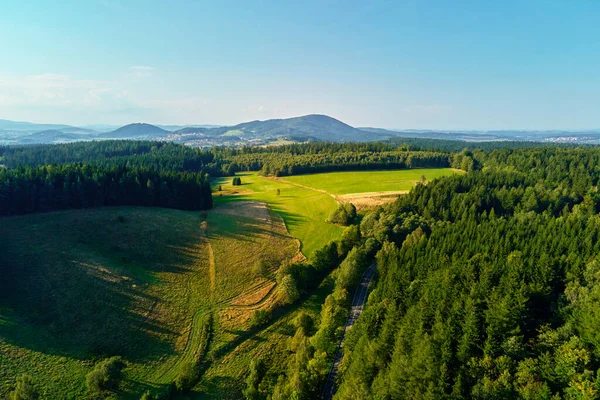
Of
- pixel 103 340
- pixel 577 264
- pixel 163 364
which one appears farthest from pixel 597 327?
pixel 103 340

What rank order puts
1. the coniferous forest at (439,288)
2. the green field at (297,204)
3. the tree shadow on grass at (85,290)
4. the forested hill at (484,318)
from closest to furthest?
the forested hill at (484,318) → the coniferous forest at (439,288) → the tree shadow on grass at (85,290) → the green field at (297,204)

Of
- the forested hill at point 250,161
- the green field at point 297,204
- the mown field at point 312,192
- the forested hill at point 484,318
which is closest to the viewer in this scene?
the forested hill at point 484,318

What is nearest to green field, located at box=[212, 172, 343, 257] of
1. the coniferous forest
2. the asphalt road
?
the coniferous forest

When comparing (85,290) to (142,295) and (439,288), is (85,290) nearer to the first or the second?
(142,295)

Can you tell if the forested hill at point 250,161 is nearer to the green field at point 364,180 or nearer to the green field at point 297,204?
the green field at point 364,180

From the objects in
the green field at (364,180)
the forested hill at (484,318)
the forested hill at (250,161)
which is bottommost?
the forested hill at (484,318)

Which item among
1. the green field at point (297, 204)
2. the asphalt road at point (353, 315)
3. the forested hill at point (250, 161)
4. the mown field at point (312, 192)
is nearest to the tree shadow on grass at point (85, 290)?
the asphalt road at point (353, 315)
